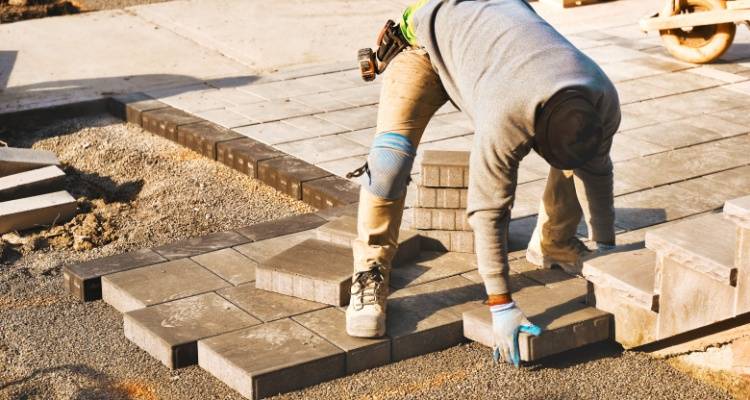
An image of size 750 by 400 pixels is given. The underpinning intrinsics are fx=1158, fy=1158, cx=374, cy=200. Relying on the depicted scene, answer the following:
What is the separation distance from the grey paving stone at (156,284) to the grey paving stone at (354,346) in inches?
27.7

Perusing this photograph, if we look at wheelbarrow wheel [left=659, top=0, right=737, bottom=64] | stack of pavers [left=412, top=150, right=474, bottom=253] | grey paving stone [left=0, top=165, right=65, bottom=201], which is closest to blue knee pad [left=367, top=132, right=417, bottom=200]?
stack of pavers [left=412, top=150, right=474, bottom=253]

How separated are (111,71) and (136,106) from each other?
158 cm

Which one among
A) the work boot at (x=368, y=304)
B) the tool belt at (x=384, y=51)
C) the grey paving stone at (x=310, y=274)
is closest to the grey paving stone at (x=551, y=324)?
the work boot at (x=368, y=304)

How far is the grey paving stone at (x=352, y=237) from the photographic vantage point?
5754 millimetres

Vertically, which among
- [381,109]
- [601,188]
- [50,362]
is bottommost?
[50,362]

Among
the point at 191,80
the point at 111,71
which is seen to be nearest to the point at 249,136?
the point at 191,80

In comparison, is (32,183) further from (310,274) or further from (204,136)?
(310,274)

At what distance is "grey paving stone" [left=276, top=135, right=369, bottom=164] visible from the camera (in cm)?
777

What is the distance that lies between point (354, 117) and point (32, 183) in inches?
97.6

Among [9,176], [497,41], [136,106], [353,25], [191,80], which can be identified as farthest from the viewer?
[353,25]

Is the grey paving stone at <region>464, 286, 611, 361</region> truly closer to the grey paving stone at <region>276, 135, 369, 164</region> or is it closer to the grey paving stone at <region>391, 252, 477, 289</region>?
the grey paving stone at <region>391, 252, 477, 289</region>

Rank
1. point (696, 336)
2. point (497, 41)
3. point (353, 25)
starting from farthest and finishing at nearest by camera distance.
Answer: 1. point (353, 25)
2. point (696, 336)
3. point (497, 41)

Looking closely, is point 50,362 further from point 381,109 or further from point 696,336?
point 696,336

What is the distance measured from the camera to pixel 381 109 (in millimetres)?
5133
